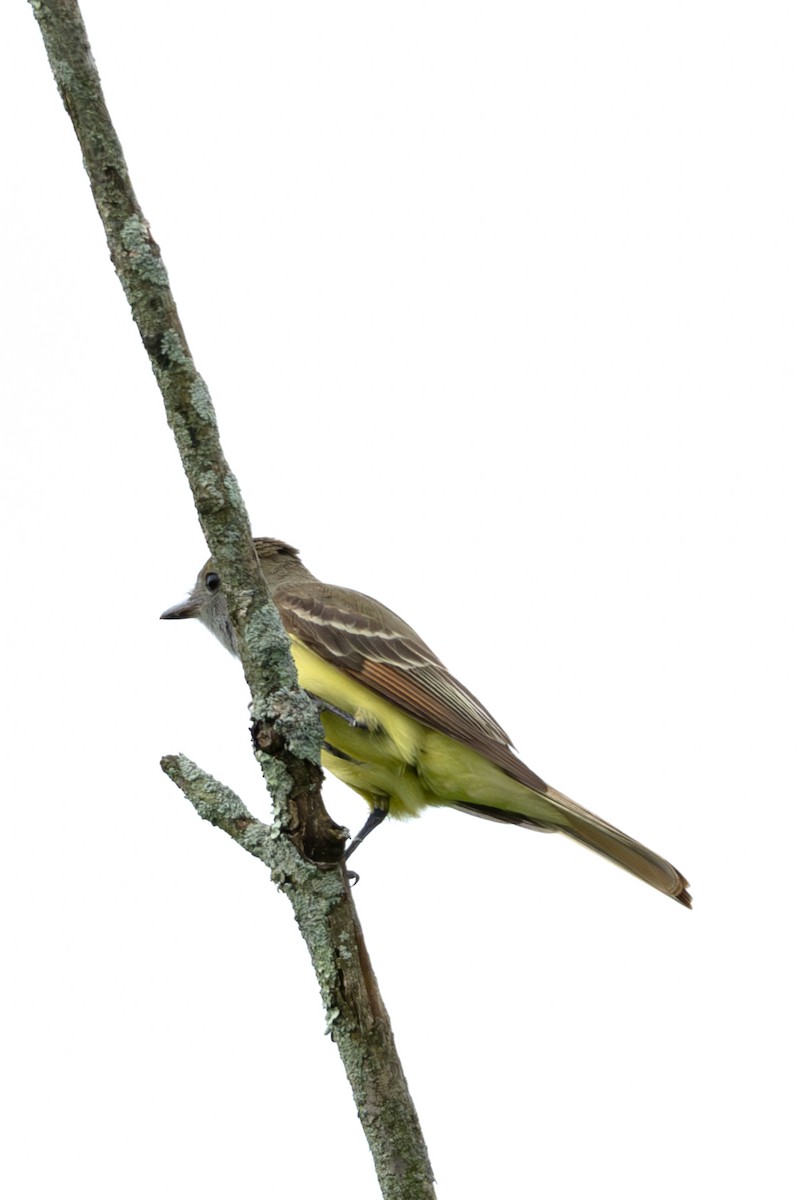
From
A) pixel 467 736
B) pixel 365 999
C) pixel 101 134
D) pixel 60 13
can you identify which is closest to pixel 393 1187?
pixel 365 999

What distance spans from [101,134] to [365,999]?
3.41m

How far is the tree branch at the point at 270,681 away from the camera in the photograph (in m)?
5.46

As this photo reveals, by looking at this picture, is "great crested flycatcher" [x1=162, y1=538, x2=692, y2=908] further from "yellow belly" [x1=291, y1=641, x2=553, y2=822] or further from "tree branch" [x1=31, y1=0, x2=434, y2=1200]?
"tree branch" [x1=31, y1=0, x2=434, y2=1200]

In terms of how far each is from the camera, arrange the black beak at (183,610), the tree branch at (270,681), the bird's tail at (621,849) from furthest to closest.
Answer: the black beak at (183,610) < the bird's tail at (621,849) < the tree branch at (270,681)

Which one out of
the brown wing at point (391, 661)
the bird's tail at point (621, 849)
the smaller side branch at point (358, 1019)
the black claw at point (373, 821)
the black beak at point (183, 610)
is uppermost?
the black beak at point (183, 610)

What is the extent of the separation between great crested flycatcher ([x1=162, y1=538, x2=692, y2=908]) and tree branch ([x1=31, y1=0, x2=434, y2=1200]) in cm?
257

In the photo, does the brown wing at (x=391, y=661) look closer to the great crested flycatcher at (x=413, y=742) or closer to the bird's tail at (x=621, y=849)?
the great crested flycatcher at (x=413, y=742)

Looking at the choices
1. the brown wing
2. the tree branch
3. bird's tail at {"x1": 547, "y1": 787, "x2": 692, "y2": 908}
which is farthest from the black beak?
the tree branch

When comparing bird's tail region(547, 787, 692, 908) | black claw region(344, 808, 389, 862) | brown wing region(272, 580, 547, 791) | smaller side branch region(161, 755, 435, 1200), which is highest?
brown wing region(272, 580, 547, 791)

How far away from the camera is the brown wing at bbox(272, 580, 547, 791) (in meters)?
8.80

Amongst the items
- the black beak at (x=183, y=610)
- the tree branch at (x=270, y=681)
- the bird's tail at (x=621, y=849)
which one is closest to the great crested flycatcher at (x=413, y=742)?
A: the bird's tail at (x=621, y=849)

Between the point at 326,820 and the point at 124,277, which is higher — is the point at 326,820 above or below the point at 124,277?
below

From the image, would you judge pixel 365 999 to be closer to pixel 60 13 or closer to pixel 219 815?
pixel 219 815

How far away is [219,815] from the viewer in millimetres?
6820
